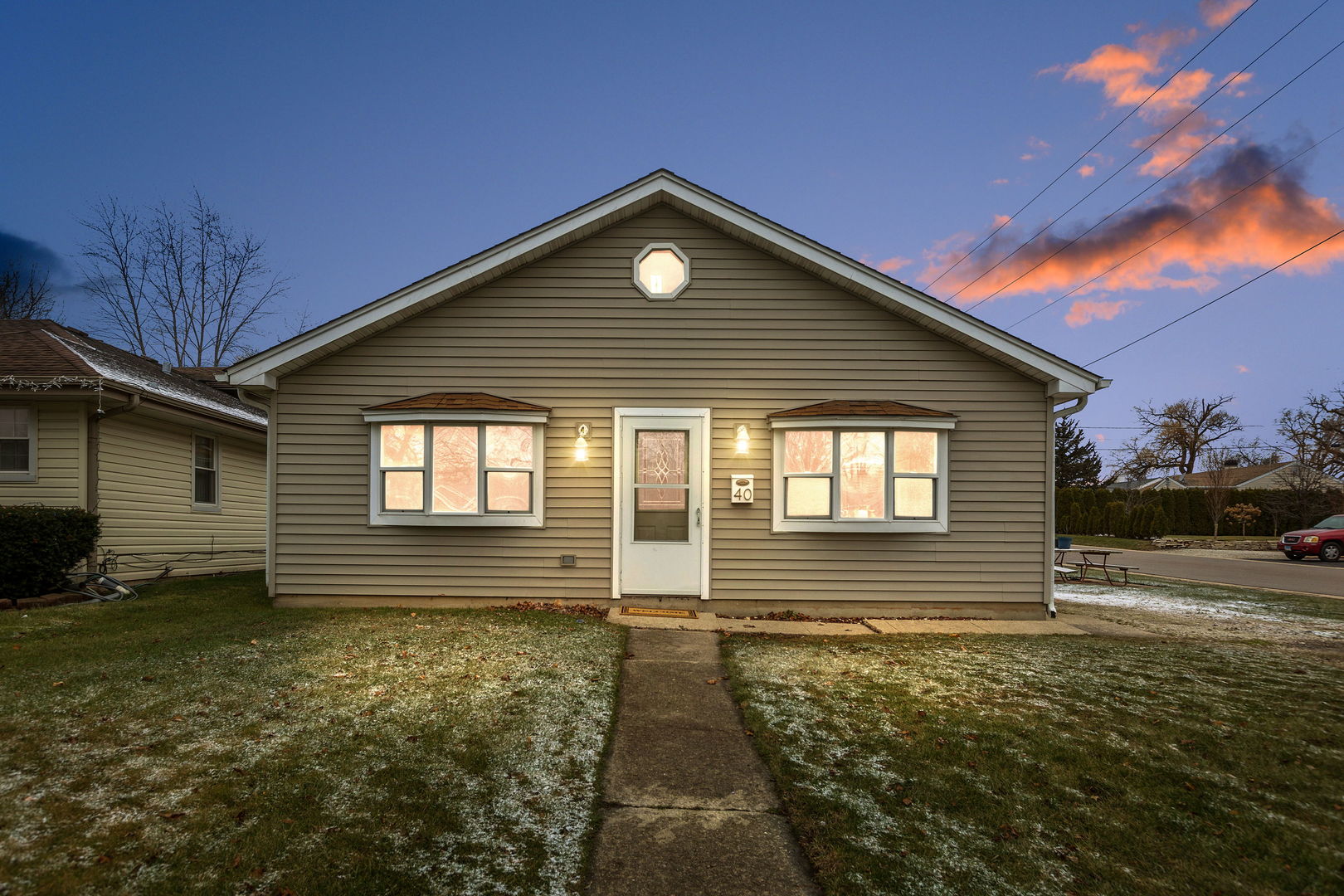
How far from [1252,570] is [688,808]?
820 inches

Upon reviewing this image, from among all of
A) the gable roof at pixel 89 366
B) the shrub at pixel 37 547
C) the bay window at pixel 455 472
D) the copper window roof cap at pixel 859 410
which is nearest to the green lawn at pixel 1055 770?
the copper window roof cap at pixel 859 410

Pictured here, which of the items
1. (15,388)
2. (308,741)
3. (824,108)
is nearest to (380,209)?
(824,108)

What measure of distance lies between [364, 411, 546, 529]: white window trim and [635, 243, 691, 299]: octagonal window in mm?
2279

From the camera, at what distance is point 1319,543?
19.9 m

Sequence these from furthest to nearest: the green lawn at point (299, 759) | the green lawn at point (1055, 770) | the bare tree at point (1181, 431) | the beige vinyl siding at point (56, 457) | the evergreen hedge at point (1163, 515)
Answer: the bare tree at point (1181, 431) < the evergreen hedge at point (1163, 515) < the beige vinyl siding at point (56, 457) < the green lawn at point (1055, 770) < the green lawn at point (299, 759)

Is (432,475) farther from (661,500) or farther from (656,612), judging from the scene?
(656,612)

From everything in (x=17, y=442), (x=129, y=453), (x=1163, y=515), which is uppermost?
(x=17, y=442)

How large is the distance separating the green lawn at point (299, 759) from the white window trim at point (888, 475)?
2.85 m

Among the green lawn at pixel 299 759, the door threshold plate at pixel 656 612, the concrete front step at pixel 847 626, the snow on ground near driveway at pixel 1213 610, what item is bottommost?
the snow on ground near driveway at pixel 1213 610

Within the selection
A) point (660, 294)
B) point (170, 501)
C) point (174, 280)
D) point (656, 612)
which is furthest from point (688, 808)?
point (174, 280)

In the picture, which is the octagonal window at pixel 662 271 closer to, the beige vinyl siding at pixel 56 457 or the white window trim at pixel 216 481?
the beige vinyl siding at pixel 56 457

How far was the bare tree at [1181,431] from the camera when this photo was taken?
1635 inches

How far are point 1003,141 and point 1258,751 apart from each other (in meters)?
23.2

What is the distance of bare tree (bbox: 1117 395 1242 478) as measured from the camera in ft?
136
